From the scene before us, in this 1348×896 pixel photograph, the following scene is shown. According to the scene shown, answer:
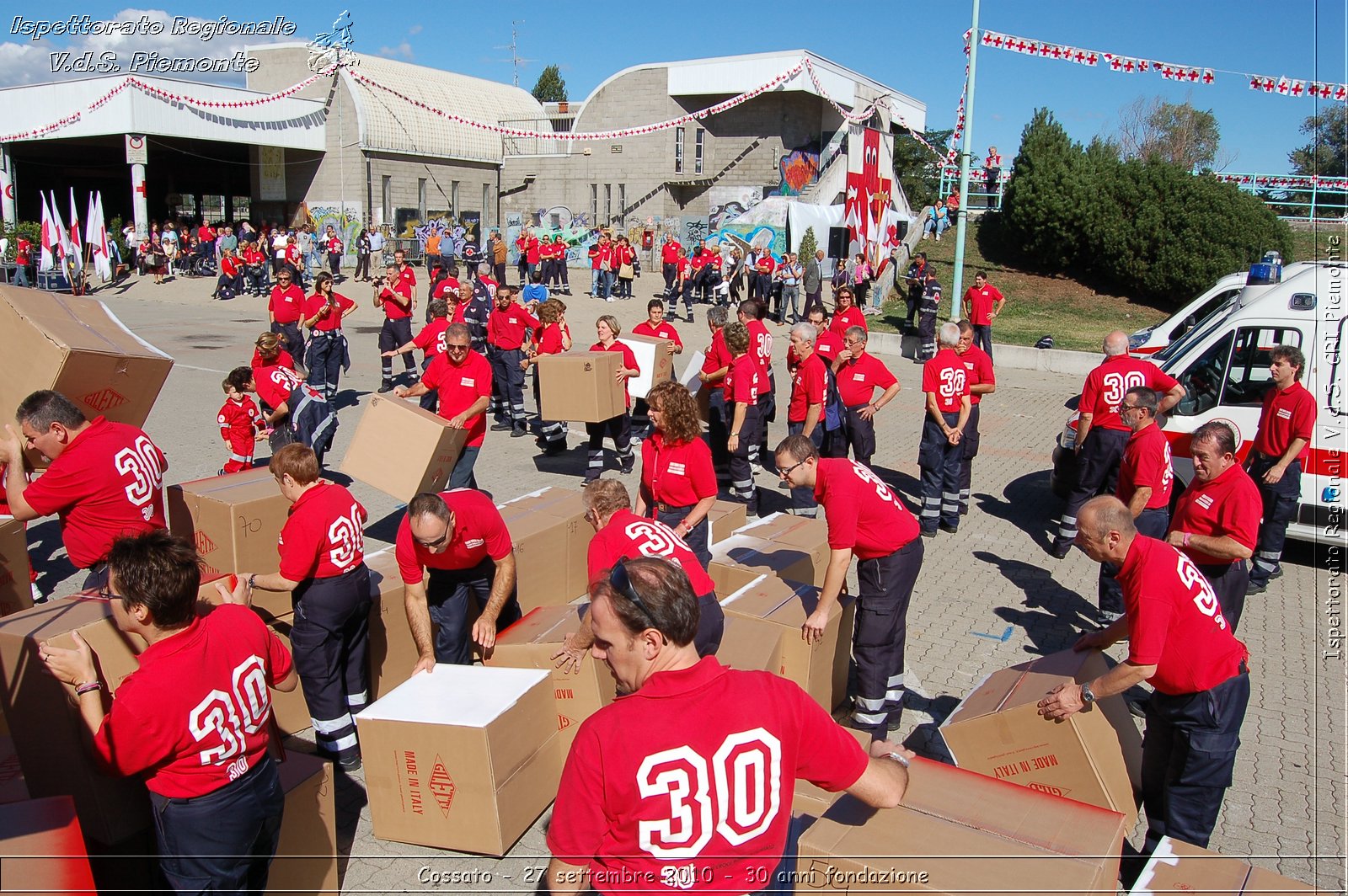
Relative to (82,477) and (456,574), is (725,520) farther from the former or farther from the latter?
(82,477)

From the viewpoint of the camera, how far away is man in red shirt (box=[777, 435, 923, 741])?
15.8 ft

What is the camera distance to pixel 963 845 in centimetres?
299

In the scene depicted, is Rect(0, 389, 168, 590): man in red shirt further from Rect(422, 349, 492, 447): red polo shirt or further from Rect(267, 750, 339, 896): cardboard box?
Rect(422, 349, 492, 447): red polo shirt

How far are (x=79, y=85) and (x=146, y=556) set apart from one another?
116 feet

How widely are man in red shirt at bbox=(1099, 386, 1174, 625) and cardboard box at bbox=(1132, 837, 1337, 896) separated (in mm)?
3455

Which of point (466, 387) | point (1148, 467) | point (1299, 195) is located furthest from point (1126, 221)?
point (466, 387)

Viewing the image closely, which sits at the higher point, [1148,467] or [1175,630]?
[1148,467]

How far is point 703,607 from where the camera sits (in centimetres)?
452

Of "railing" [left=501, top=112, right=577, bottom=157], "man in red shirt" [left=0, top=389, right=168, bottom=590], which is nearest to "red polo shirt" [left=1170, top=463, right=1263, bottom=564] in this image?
"man in red shirt" [left=0, top=389, right=168, bottom=590]

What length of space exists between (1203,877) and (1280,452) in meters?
5.56

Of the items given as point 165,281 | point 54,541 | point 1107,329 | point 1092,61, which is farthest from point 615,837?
point 165,281

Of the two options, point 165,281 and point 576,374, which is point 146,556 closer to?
point 576,374

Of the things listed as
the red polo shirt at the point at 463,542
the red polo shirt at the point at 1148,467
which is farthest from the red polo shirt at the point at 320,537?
the red polo shirt at the point at 1148,467

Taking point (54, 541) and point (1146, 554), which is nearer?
point (1146, 554)
